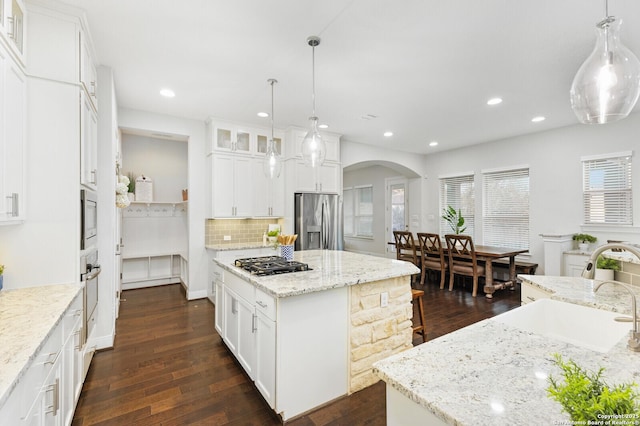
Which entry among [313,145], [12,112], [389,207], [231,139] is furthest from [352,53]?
[389,207]

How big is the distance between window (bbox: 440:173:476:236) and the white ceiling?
2.32 metres

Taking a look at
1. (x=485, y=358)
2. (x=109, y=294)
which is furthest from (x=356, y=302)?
(x=109, y=294)

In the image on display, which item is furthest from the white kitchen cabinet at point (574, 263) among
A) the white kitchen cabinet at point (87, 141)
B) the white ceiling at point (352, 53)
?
the white kitchen cabinet at point (87, 141)

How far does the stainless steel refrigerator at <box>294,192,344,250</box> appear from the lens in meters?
5.11

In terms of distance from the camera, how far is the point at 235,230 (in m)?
5.01

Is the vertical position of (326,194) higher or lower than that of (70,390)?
higher

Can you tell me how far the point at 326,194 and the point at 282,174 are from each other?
853 millimetres

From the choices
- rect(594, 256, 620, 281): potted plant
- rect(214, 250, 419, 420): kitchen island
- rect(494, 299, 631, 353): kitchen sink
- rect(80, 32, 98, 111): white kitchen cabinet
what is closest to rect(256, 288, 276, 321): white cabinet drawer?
rect(214, 250, 419, 420): kitchen island

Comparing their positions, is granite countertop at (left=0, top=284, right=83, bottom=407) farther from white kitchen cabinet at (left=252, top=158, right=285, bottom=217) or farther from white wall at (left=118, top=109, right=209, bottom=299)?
white kitchen cabinet at (left=252, top=158, right=285, bottom=217)

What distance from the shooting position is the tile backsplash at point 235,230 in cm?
482

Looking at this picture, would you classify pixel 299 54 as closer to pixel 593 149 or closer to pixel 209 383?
pixel 209 383

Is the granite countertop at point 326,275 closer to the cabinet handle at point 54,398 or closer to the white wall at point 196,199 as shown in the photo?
the cabinet handle at point 54,398

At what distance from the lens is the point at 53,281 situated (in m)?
2.09

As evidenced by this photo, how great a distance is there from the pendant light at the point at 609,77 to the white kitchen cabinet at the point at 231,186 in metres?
4.16
